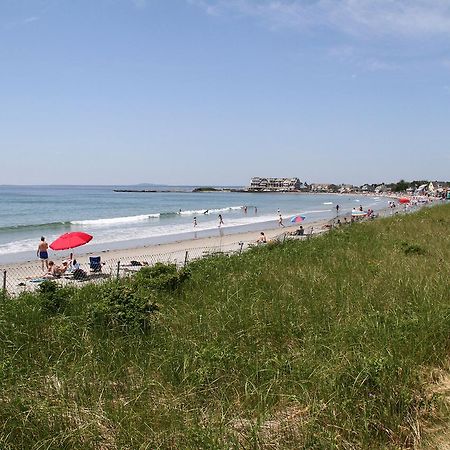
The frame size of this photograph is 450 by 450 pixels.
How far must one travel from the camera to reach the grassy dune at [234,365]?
3.36 m

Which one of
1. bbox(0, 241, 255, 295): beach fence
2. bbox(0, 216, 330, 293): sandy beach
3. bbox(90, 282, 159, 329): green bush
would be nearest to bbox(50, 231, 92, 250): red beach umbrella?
bbox(0, 241, 255, 295): beach fence

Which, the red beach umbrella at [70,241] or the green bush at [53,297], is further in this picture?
the red beach umbrella at [70,241]

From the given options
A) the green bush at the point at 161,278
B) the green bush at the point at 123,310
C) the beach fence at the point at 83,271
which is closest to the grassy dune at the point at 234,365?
the green bush at the point at 123,310

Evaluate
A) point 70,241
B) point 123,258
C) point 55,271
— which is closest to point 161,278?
point 55,271

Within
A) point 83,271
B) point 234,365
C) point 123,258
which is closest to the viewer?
point 234,365

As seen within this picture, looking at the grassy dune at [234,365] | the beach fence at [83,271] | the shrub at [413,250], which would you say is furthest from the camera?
the beach fence at [83,271]

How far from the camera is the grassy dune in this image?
336cm

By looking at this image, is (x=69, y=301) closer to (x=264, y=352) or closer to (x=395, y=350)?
(x=264, y=352)

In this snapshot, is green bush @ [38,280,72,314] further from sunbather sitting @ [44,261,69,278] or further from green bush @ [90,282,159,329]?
sunbather sitting @ [44,261,69,278]

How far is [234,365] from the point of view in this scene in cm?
441

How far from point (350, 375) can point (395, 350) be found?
0.81m

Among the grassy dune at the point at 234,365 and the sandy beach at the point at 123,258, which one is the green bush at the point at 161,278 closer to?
the grassy dune at the point at 234,365

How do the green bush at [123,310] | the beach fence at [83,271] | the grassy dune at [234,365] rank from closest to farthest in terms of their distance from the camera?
the grassy dune at [234,365] → the green bush at [123,310] → the beach fence at [83,271]

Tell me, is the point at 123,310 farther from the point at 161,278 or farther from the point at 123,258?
the point at 123,258
